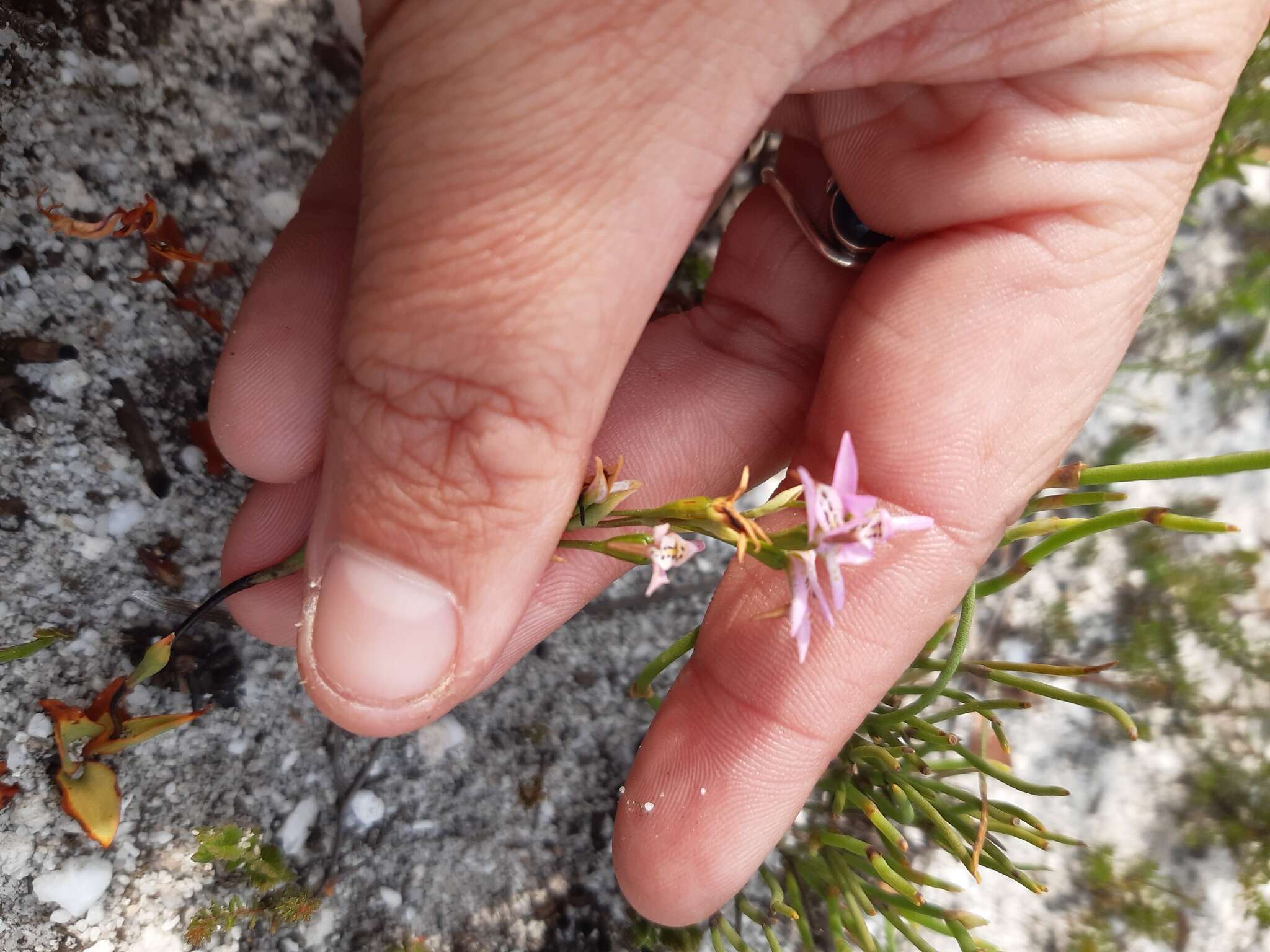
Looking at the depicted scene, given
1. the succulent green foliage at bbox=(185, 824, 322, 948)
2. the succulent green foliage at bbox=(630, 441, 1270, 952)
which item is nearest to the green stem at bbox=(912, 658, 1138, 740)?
the succulent green foliage at bbox=(630, 441, 1270, 952)

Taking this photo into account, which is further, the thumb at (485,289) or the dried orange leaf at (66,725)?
the dried orange leaf at (66,725)

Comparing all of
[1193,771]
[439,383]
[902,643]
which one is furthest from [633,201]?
Result: [1193,771]

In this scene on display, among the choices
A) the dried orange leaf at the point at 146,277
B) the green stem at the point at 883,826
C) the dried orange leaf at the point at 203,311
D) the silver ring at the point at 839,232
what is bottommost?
the green stem at the point at 883,826

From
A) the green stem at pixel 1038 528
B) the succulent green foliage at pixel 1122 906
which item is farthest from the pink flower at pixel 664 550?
the succulent green foliage at pixel 1122 906

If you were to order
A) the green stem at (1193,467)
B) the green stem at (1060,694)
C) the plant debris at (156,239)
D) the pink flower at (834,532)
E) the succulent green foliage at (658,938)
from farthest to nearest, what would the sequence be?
1. the succulent green foliage at (658,938)
2. the plant debris at (156,239)
3. the green stem at (1060,694)
4. the green stem at (1193,467)
5. the pink flower at (834,532)

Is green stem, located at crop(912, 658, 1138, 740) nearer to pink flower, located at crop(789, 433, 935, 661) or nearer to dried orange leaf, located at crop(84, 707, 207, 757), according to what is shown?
pink flower, located at crop(789, 433, 935, 661)

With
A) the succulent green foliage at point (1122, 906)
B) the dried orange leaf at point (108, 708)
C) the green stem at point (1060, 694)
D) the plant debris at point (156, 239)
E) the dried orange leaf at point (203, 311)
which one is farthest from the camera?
the succulent green foliage at point (1122, 906)

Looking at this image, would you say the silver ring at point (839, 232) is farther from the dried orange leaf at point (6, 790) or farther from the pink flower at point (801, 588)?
the dried orange leaf at point (6, 790)
